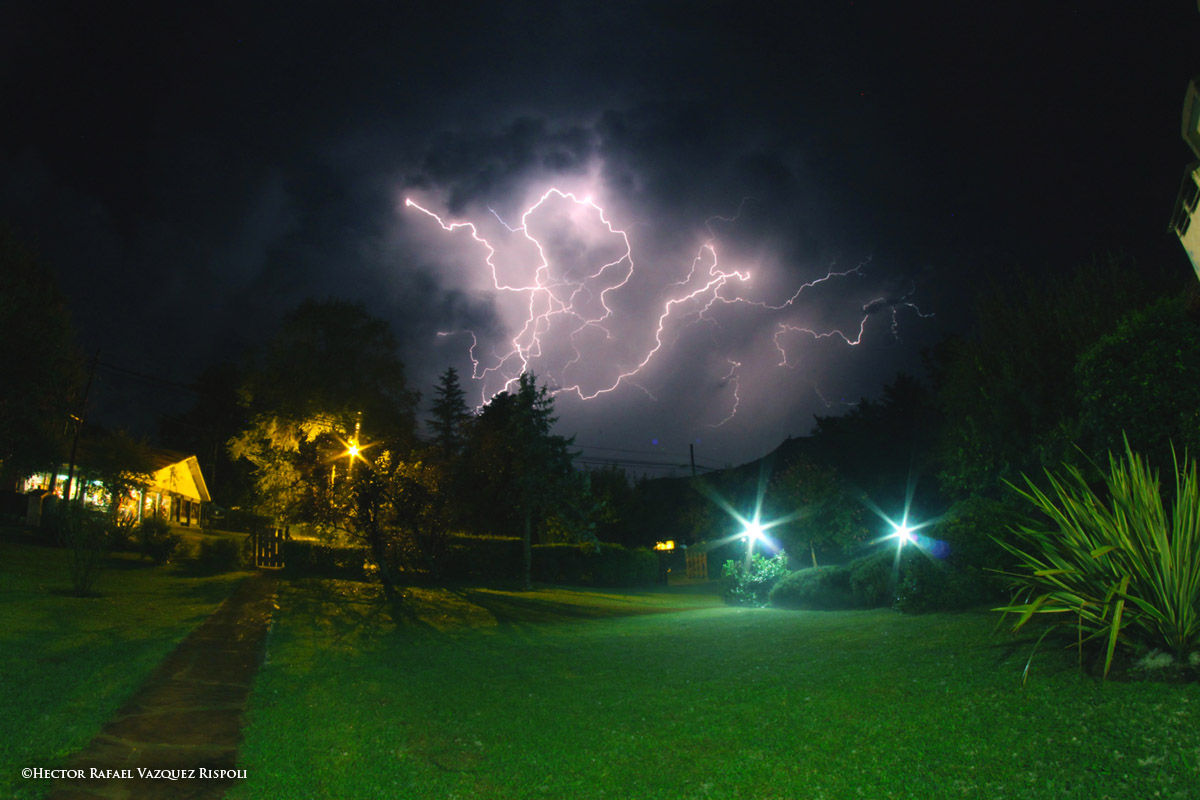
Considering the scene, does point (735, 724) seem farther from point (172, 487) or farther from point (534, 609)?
point (172, 487)

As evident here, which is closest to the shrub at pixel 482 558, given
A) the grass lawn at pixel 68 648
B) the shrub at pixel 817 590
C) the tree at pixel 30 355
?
the grass lawn at pixel 68 648

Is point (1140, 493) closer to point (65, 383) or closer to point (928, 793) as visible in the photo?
point (928, 793)

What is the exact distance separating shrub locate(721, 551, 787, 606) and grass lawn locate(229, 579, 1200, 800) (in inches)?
364

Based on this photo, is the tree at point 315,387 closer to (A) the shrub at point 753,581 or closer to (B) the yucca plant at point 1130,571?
(A) the shrub at point 753,581

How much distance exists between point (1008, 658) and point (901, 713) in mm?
1641

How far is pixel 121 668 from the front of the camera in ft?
23.1

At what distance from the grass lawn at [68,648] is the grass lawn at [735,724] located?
4.12 ft

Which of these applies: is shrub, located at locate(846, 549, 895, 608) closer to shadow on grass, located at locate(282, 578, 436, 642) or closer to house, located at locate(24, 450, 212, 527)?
shadow on grass, located at locate(282, 578, 436, 642)

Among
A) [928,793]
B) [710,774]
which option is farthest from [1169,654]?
[710,774]

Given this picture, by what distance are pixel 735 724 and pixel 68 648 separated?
788 centimetres

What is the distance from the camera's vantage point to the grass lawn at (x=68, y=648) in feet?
15.4

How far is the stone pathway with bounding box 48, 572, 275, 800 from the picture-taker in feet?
13.5

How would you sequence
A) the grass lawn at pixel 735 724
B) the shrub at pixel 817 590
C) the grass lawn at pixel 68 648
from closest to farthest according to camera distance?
the grass lawn at pixel 735 724 → the grass lawn at pixel 68 648 → the shrub at pixel 817 590

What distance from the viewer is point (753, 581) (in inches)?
736
